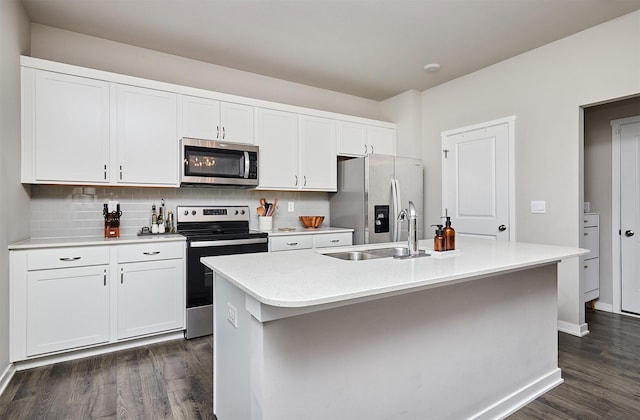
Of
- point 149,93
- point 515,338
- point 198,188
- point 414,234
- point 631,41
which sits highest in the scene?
point 631,41

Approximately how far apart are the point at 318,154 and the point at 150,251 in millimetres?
2076

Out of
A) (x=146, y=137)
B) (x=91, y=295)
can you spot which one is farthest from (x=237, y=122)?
(x=91, y=295)

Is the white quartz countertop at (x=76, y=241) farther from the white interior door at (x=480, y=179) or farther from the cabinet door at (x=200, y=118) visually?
the white interior door at (x=480, y=179)

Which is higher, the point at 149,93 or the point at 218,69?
the point at 218,69

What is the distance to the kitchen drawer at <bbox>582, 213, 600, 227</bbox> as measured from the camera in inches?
145

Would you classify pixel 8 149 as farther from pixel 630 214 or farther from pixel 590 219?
pixel 630 214

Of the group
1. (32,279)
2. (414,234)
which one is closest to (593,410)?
(414,234)

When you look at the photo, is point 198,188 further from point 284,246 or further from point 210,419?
point 210,419

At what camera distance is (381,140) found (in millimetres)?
4574

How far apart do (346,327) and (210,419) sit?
1.05 meters

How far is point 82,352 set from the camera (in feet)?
8.70

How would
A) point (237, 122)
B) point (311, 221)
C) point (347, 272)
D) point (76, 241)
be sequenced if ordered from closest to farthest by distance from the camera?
point (347, 272)
point (76, 241)
point (237, 122)
point (311, 221)

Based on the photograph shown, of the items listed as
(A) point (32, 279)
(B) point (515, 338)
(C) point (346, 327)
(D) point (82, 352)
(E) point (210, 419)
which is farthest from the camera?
(D) point (82, 352)

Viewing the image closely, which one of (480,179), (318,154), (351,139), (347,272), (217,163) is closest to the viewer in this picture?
(347,272)
